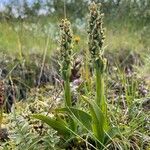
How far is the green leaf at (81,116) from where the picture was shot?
8.19 feet

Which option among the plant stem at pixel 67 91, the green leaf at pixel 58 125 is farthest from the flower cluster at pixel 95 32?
the green leaf at pixel 58 125

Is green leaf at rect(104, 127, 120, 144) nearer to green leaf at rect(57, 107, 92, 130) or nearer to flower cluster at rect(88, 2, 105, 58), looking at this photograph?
green leaf at rect(57, 107, 92, 130)

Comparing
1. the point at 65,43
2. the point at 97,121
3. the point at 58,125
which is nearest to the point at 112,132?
the point at 97,121

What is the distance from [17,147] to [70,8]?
23.5 feet

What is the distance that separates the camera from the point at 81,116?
253 centimetres

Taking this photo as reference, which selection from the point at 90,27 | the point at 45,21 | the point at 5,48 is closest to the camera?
the point at 90,27

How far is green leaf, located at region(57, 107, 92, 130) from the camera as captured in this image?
2.50m

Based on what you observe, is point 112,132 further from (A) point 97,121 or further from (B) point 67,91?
(B) point 67,91

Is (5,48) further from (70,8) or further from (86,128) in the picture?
(70,8)

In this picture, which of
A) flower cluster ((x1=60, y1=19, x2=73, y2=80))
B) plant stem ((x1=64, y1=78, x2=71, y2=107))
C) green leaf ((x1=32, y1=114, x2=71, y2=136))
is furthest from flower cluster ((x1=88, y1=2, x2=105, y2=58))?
green leaf ((x1=32, y1=114, x2=71, y2=136))

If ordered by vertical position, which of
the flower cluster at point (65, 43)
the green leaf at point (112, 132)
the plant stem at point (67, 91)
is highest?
the flower cluster at point (65, 43)

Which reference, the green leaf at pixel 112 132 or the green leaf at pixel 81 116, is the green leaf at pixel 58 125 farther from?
the green leaf at pixel 112 132

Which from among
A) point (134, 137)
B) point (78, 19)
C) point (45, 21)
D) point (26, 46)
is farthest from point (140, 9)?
point (134, 137)

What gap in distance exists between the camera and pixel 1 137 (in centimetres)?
283
